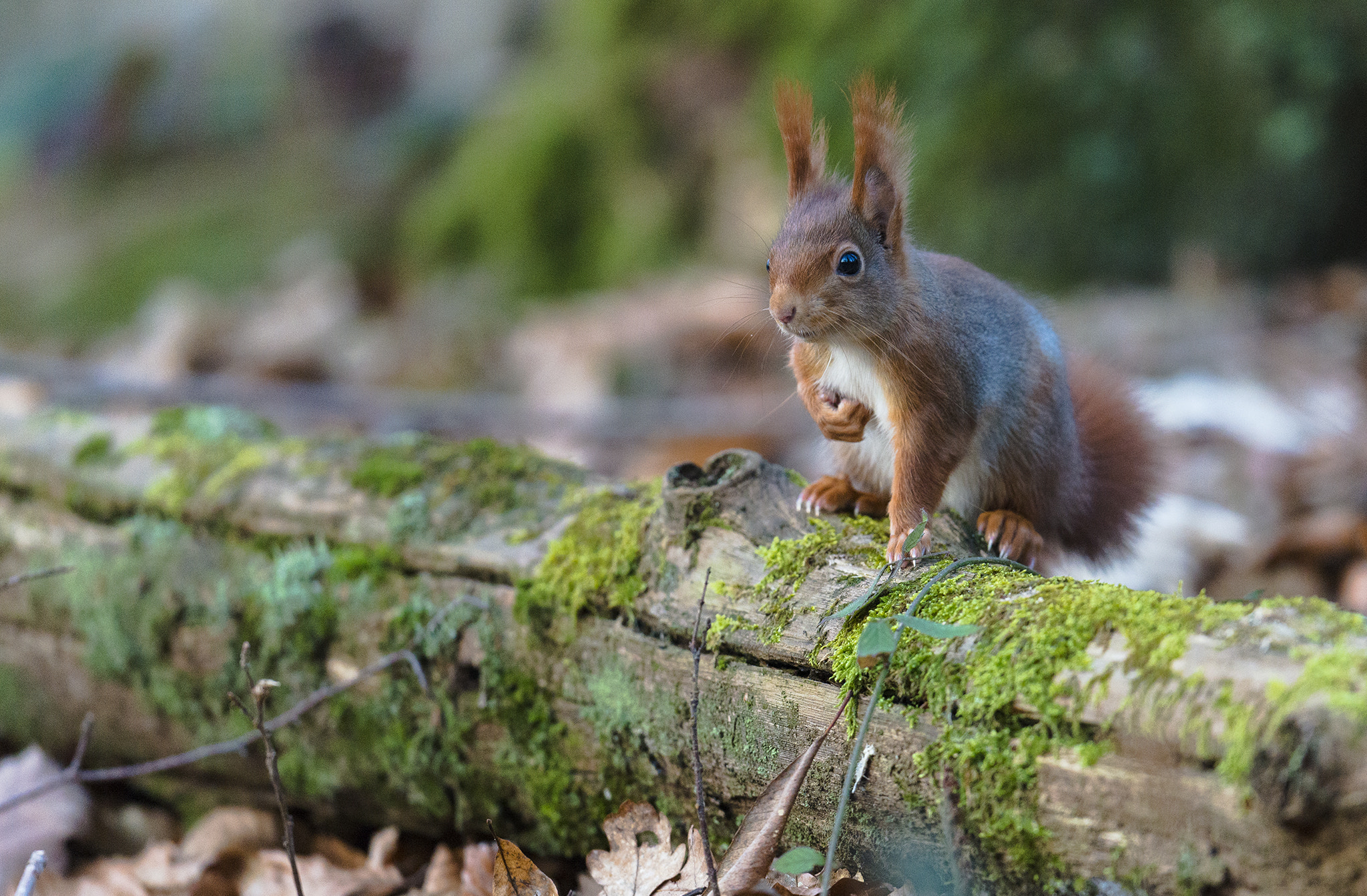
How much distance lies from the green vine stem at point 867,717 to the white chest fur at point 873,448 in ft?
1.78

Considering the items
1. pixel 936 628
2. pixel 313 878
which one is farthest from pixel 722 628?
pixel 313 878

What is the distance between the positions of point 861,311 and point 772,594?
660 mm

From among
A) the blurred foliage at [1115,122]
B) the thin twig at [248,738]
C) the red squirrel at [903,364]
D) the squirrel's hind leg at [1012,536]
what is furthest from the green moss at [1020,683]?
the blurred foliage at [1115,122]

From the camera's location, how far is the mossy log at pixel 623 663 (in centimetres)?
131

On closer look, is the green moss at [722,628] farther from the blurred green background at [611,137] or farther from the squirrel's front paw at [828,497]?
the blurred green background at [611,137]

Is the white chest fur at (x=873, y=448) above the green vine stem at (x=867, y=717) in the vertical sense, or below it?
above

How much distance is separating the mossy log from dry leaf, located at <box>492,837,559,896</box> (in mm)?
324

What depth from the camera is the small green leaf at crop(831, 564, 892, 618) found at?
1.73m

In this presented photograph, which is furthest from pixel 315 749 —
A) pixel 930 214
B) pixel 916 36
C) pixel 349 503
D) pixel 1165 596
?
pixel 916 36

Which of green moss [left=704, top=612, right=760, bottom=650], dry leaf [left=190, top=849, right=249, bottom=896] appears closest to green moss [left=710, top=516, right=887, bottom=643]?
green moss [left=704, top=612, right=760, bottom=650]

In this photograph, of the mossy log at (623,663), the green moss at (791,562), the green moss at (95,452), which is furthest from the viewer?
the green moss at (95,452)

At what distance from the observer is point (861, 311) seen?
217 cm

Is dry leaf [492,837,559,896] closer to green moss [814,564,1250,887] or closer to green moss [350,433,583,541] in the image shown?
green moss [814,564,1250,887]

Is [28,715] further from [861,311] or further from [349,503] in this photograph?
[861,311]
